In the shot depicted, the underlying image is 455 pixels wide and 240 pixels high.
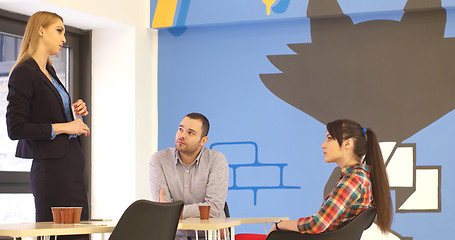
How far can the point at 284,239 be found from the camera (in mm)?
2740

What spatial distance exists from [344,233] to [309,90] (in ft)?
8.17

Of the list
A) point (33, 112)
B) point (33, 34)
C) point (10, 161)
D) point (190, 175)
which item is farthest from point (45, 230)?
point (10, 161)

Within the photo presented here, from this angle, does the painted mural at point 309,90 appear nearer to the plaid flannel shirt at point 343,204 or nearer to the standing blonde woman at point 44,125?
the plaid flannel shirt at point 343,204

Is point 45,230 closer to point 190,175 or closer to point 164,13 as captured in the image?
point 190,175

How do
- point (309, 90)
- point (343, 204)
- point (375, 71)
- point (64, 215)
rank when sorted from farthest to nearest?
point (309, 90), point (375, 71), point (343, 204), point (64, 215)

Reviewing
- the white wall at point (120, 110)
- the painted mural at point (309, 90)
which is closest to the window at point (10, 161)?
the white wall at point (120, 110)

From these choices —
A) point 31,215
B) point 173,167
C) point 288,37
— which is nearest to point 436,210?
point 288,37

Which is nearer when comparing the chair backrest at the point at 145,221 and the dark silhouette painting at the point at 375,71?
the chair backrest at the point at 145,221

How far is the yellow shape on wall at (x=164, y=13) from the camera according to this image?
17.2ft

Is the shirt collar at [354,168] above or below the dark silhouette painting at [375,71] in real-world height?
below

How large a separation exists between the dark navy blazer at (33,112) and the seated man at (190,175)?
0.74 m

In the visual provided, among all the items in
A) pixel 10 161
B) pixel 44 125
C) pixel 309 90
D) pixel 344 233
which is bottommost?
pixel 344 233

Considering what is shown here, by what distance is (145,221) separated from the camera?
7.20 feet

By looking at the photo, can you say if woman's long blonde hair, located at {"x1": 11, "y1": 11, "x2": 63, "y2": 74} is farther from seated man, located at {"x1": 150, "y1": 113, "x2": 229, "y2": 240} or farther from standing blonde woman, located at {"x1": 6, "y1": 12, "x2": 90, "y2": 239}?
seated man, located at {"x1": 150, "y1": 113, "x2": 229, "y2": 240}
